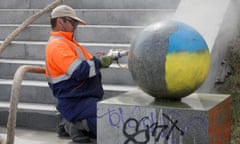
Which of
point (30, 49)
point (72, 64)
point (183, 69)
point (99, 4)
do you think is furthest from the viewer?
point (99, 4)

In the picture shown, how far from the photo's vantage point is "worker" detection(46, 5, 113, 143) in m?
5.64

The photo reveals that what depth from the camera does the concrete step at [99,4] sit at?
29.6ft

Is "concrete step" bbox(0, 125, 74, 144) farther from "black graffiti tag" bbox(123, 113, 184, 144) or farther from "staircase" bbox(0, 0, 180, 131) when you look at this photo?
"black graffiti tag" bbox(123, 113, 184, 144)

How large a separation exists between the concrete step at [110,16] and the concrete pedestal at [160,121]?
4.02m

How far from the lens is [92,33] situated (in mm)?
8414

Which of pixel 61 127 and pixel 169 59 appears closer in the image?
pixel 169 59

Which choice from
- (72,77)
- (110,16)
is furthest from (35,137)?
(110,16)

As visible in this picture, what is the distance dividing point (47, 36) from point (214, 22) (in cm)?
306

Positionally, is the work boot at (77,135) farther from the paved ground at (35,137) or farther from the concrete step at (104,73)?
the concrete step at (104,73)

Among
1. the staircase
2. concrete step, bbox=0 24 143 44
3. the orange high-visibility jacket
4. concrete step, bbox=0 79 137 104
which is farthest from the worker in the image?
concrete step, bbox=0 24 143 44

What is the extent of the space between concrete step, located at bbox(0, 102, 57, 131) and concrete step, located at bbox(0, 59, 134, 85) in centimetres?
77

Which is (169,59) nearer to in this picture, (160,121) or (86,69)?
(160,121)

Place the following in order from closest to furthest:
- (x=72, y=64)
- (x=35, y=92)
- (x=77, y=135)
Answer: (x=72, y=64)
(x=77, y=135)
(x=35, y=92)

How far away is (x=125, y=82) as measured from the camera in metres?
7.11
